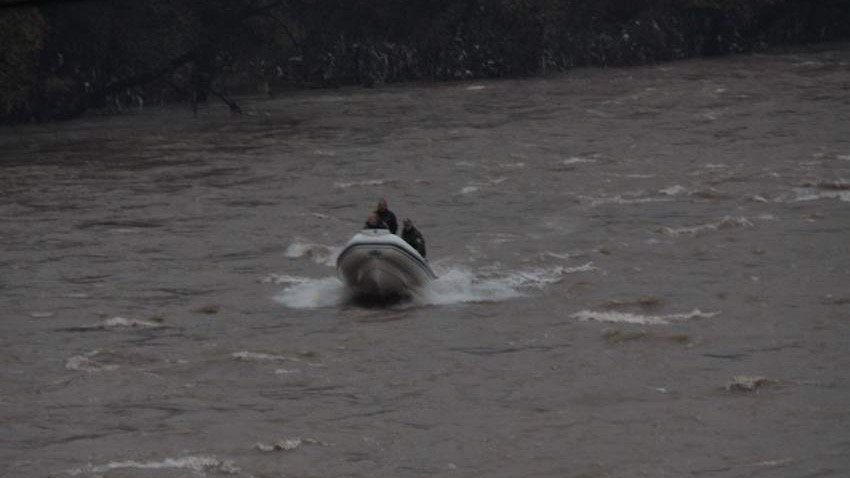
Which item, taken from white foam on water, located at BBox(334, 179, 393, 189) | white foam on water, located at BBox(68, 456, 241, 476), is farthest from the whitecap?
white foam on water, located at BBox(334, 179, 393, 189)

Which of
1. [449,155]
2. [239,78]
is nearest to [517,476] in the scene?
[449,155]

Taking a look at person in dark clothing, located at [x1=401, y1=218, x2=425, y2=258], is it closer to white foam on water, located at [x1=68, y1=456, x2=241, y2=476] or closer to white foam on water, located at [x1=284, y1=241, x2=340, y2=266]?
white foam on water, located at [x1=284, y1=241, x2=340, y2=266]

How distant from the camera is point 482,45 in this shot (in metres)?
90.1

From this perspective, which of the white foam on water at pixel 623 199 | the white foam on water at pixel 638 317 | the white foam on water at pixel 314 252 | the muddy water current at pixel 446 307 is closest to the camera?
the muddy water current at pixel 446 307

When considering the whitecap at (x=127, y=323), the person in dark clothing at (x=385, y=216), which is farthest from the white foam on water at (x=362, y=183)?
the whitecap at (x=127, y=323)

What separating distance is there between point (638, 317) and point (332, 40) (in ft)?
201

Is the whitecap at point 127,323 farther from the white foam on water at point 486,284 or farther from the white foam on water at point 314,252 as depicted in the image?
the white foam on water at point 314,252

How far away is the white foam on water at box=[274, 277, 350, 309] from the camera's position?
1314 inches

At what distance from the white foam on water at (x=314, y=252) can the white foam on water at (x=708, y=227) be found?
7.88m

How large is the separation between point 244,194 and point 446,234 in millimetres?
9092

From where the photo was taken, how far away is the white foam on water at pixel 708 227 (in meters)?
40.2

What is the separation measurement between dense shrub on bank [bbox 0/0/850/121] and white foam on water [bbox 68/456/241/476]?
44.2 meters

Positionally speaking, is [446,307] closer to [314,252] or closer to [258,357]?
[258,357]

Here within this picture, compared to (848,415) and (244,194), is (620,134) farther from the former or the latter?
(848,415)
